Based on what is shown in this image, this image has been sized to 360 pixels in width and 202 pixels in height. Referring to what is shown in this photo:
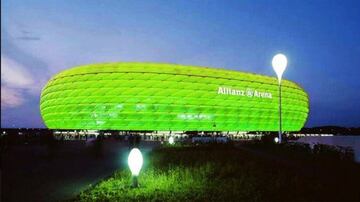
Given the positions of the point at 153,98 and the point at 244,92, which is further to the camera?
the point at 244,92

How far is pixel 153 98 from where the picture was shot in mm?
90125

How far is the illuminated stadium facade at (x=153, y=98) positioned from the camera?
90.4m

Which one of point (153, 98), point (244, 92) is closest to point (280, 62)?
point (153, 98)

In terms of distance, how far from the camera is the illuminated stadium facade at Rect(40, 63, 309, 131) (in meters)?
90.4

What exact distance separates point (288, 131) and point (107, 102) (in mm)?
49799

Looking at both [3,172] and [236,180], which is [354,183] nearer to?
[236,180]

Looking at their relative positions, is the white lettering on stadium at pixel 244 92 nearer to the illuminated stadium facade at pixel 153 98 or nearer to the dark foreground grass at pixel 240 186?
the illuminated stadium facade at pixel 153 98

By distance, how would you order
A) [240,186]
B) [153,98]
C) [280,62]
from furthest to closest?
[153,98] < [280,62] < [240,186]

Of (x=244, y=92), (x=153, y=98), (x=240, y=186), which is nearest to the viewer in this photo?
(x=240, y=186)

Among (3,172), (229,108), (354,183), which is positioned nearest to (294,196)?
(354,183)

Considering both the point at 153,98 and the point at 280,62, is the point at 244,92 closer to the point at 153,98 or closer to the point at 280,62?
the point at 153,98

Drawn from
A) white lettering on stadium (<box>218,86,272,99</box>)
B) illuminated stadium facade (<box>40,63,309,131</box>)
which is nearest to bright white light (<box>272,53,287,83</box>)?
illuminated stadium facade (<box>40,63,309,131</box>)

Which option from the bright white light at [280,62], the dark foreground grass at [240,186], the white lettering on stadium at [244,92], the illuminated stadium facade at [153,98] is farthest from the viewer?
the white lettering on stadium at [244,92]

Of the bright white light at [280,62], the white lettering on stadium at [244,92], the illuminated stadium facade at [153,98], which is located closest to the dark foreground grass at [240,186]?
the bright white light at [280,62]
